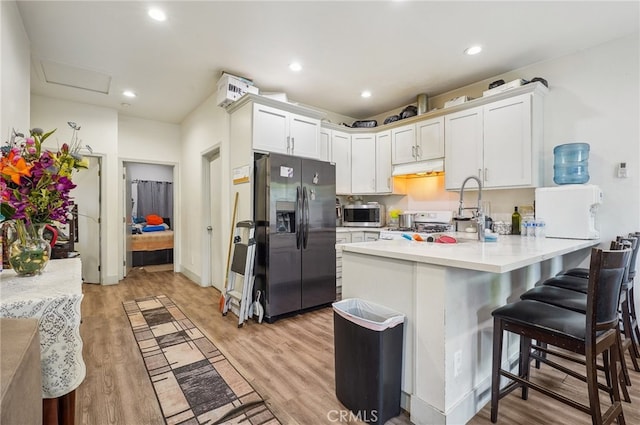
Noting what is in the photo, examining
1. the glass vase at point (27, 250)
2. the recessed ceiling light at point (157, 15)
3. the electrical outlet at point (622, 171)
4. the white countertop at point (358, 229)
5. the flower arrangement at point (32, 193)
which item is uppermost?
the recessed ceiling light at point (157, 15)

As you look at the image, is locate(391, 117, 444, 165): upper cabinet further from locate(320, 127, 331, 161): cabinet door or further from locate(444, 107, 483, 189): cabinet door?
locate(320, 127, 331, 161): cabinet door

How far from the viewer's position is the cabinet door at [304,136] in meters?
3.65

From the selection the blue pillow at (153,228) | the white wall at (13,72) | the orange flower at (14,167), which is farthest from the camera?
the blue pillow at (153,228)

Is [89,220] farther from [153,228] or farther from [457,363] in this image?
[457,363]

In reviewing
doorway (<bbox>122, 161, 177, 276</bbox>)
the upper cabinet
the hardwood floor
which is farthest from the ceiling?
the hardwood floor

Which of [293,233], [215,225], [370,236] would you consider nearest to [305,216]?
[293,233]

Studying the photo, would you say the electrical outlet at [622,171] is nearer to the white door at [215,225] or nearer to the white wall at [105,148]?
the white door at [215,225]

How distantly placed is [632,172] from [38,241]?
4491 millimetres

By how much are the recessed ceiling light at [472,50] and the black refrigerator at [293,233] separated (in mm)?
1883

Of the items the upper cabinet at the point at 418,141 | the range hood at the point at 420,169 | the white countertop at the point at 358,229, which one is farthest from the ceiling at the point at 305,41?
the white countertop at the point at 358,229

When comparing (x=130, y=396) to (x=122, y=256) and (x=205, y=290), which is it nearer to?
(x=205, y=290)

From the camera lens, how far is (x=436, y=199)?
13.6 feet

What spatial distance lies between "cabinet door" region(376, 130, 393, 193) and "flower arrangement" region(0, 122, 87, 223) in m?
3.72

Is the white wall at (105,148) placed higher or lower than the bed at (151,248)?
higher
